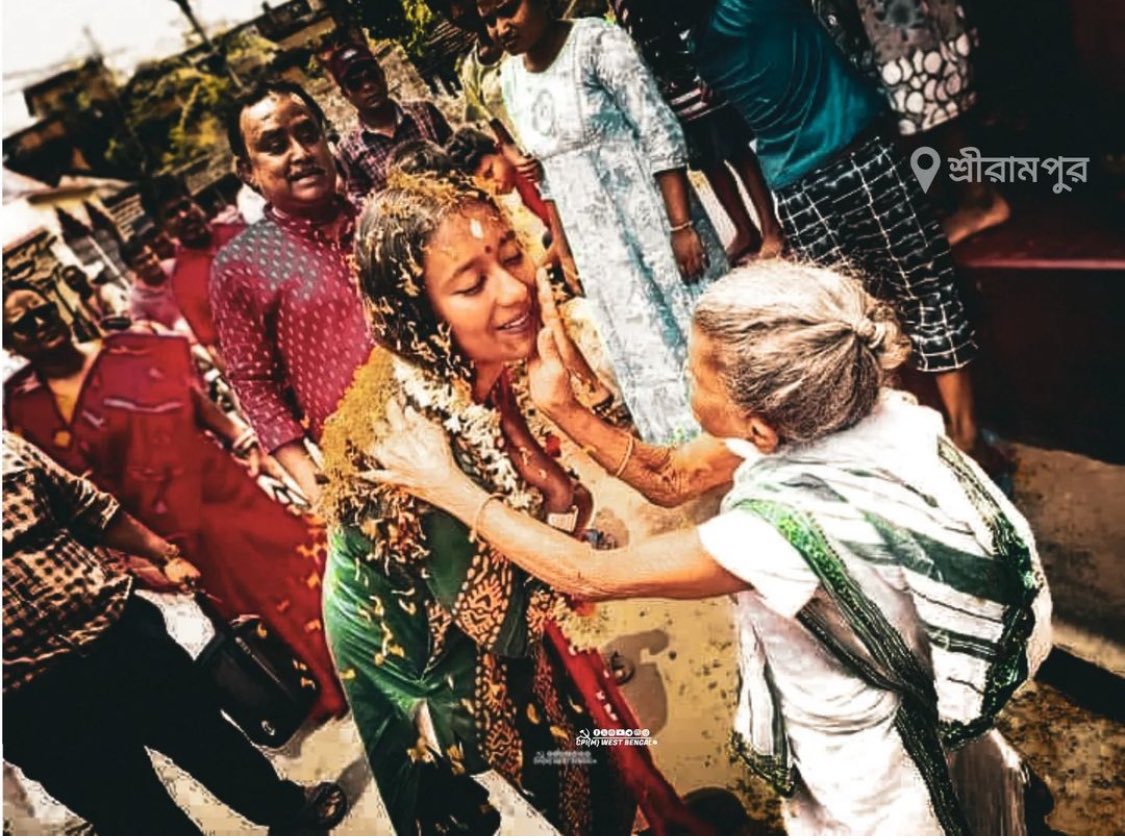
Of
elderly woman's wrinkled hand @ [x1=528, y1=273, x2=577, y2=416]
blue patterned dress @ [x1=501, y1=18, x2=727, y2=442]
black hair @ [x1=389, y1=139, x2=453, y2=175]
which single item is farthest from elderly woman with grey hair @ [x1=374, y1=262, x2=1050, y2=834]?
black hair @ [x1=389, y1=139, x2=453, y2=175]

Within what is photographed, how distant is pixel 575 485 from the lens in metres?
1.88

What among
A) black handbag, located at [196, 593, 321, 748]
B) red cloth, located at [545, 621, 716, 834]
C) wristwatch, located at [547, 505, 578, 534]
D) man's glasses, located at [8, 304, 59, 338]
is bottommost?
red cloth, located at [545, 621, 716, 834]

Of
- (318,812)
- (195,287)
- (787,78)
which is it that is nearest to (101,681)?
(318,812)

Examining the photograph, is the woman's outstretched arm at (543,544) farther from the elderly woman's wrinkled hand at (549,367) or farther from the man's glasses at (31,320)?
the man's glasses at (31,320)

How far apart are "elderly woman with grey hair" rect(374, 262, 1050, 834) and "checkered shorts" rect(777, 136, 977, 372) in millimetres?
248

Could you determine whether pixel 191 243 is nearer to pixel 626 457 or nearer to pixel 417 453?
pixel 417 453

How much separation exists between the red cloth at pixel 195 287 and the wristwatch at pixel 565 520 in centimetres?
82

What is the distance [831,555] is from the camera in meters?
1.45

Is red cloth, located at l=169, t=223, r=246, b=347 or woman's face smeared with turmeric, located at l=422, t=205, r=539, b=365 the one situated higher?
red cloth, located at l=169, t=223, r=246, b=347

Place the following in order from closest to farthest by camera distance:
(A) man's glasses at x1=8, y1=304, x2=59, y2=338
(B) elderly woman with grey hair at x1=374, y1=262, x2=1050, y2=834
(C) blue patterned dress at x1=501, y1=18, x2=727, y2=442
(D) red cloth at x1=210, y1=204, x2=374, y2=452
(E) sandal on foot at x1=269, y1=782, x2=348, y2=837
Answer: (B) elderly woman with grey hair at x1=374, y1=262, x2=1050, y2=834, (C) blue patterned dress at x1=501, y1=18, x2=727, y2=442, (D) red cloth at x1=210, y1=204, x2=374, y2=452, (A) man's glasses at x1=8, y1=304, x2=59, y2=338, (E) sandal on foot at x1=269, y1=782, x2=348, y2=837

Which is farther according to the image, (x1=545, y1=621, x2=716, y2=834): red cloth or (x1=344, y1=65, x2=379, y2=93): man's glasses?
(x1=545, y1=621, x2=716, y2=834): red cloth

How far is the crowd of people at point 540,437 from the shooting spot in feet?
4.86

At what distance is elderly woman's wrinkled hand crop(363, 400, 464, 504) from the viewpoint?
1802 millimetres

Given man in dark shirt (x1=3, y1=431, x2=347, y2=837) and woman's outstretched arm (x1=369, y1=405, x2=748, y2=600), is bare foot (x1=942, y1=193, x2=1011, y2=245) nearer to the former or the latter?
woman's outstretched arm (x1=369, y1=405, x2=748, y2=600)
